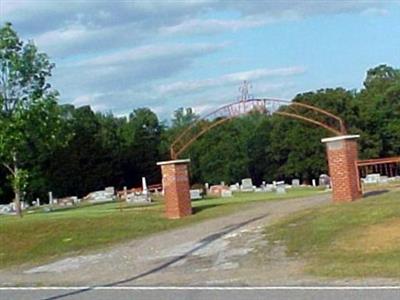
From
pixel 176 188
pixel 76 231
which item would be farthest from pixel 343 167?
Result: pixel 76 231

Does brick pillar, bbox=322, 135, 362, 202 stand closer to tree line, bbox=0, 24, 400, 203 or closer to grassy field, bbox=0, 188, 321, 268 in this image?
grassy field, bbox=0, 188, 321, 268

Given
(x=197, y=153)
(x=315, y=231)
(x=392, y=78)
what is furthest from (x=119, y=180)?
(x=315, y=231)

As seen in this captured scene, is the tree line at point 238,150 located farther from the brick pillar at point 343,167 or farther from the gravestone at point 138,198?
the brick pillar at point 343,167

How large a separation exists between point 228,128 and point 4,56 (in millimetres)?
50539

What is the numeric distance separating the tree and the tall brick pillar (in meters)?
19.9

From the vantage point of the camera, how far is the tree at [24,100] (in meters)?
47.7

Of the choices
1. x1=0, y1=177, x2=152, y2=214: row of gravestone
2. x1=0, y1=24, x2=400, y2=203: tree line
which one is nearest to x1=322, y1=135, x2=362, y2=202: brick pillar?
x1=0, y1=177, x2=152, y2=214: row of gravestone

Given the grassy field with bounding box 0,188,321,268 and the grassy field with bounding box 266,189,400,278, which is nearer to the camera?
the grassy field with bounding box 266,189,400,278

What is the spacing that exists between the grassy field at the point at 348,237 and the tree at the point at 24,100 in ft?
81.6

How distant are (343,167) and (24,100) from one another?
26.8m

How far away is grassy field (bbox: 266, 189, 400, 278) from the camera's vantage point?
667 inches

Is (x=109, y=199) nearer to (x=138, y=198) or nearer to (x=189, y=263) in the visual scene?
(x=138, y=198)

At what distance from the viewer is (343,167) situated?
25703 mm
